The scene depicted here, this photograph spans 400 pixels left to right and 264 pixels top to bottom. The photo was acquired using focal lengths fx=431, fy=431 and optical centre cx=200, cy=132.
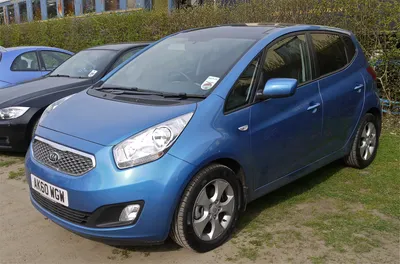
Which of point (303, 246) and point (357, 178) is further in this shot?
point (357, 178)

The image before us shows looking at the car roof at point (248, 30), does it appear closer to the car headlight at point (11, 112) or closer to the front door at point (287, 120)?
the front door at point (287, 120)

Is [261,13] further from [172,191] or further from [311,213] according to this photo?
[172,191]

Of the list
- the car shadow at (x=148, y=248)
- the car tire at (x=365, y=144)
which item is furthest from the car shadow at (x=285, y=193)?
the car shadow at (x=148, y=248)

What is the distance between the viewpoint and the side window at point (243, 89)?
3328 millimetres

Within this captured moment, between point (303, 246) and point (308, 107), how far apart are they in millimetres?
1267

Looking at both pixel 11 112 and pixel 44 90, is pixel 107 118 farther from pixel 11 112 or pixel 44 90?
pixel 44 90

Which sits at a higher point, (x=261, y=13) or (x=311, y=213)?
(x=261, y=13)

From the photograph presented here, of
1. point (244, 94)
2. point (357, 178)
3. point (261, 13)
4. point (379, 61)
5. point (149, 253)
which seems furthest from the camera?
point (261, 13)

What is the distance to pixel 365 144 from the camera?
16.1 feet

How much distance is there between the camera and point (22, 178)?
193 inches

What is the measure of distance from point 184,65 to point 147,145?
3.79 ft

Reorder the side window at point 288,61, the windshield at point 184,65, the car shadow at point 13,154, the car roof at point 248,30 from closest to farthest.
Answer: the windshield at point 184,65 < the side window at point 288,61 < the car roof at point 248,30 < the car shadow at point 13,154

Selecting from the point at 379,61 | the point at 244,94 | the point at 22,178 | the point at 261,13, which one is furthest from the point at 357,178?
the point at 261,13

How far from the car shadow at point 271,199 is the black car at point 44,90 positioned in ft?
9.10
